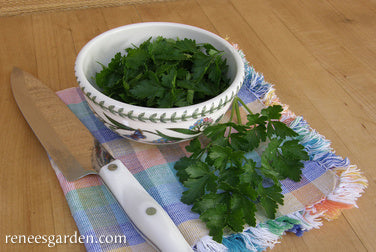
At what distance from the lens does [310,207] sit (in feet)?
2.14

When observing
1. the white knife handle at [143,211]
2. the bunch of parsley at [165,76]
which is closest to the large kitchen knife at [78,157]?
the white knife handle at [143,211]

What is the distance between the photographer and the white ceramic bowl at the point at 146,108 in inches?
24.9

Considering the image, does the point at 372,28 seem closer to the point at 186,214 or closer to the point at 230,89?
the point at 230,89

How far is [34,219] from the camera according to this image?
634mm

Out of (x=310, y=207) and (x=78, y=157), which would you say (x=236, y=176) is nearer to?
(x=310, y=207)

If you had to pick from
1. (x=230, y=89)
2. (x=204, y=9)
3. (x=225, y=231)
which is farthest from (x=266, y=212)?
(x=204, y=9)

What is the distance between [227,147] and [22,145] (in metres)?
0.41

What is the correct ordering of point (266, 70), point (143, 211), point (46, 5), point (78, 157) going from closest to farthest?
point (143, 211) → point (78, 157) → point (266, 70) → point (46, 5)

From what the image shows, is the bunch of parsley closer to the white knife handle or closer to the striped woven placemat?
the white knife handle

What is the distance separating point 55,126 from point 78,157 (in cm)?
10

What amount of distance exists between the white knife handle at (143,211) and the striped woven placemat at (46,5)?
0.71m

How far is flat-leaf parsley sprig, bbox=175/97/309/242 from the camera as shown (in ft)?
1.95


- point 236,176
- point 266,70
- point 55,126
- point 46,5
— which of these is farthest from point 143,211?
point 46,5

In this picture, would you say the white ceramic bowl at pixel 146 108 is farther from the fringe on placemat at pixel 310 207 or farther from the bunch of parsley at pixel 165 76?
the fringe on placemat at pixel 310 207
